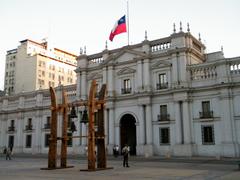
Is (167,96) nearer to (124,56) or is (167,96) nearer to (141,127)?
(141,127)

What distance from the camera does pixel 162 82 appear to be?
125 feet

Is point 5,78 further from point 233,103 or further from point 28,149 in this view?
point 233,103

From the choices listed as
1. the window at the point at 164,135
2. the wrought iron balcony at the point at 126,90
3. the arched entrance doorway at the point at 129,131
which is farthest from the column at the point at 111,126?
the window at the point at 164,135

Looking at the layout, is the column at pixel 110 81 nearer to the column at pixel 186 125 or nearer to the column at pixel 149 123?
the column at pixel 149 123

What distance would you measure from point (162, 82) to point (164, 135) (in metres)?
6.82

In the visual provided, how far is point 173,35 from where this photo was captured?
3753 centimetres

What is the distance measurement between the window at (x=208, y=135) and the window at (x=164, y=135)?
14.5 ft

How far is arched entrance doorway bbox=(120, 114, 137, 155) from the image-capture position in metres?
40.9

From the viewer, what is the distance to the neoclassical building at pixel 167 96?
33312mm

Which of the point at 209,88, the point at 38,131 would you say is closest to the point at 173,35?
the point at 209,88

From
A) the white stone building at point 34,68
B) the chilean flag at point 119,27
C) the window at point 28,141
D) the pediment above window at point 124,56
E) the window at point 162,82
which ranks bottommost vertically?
the window at point 28,141

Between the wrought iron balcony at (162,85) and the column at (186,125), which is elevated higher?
the wrought iron balcony at (162,85)

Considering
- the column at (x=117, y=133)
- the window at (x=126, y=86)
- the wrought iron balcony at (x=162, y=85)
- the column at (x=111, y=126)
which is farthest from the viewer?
the window at (x=126, y=86)

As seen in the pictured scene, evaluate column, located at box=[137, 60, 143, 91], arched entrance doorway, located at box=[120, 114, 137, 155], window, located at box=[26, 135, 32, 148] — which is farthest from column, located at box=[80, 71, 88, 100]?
window, located at box=[26, 135, 32, 148]
